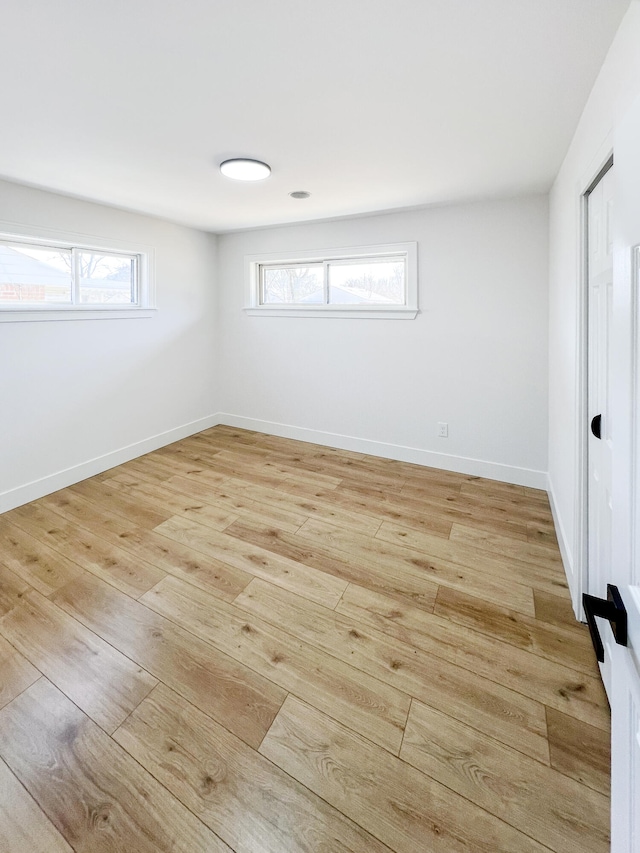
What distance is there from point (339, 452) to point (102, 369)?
7.95 feet

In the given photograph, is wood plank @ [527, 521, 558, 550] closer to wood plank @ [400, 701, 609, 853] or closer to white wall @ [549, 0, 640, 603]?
white wall @ [549, 0, 640, 603]

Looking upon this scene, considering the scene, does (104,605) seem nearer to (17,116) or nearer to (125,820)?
(125,820)

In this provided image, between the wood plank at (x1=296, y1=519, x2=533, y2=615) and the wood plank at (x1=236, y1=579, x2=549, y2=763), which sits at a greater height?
the wood plank at (x1=296, y1=519, x2=533, y2=615)

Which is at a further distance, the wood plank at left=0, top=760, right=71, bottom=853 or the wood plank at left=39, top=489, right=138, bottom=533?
the wood plank at left=39, top=489, right=138, bottom=533

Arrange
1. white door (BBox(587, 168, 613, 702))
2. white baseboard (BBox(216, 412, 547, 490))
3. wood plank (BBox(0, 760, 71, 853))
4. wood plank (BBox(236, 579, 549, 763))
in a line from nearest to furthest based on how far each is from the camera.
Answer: wood plank (BBox(0, 760, 71, 853)) < wood plank (BBox(236, 579, 549, 763)) < white door (BBox(587, 168, 613, 702)) < white baseboard (BBox(216, 412, 547, 490))

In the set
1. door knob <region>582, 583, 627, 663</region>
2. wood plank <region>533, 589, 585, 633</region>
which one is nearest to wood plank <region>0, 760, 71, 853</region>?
door knob <region>582, 583, 627, 663</region>

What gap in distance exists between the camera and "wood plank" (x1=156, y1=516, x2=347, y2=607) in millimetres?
2121

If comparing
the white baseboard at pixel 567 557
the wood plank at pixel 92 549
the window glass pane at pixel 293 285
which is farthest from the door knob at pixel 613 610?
the window glass pane at pixel 293 285

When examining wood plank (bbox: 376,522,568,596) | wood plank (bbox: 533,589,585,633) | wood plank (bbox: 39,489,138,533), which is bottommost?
wood plank (bbox: 533,589,585,633)

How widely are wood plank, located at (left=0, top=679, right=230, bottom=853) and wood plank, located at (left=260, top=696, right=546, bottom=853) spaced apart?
0.32 meters

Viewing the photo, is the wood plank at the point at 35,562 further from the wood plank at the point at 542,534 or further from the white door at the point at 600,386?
the wood plank at the point at 542,534

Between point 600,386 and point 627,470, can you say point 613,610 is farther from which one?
point 600,386

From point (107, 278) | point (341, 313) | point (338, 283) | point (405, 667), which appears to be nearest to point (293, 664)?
point (405, 667)

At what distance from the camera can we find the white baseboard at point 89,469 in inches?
119
